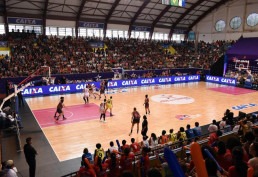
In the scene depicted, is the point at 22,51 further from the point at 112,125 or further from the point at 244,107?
the point at 244,107

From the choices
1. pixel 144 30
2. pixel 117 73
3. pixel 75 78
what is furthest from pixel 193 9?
pixel 75 78

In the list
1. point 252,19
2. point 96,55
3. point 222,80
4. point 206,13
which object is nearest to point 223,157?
point 222,80

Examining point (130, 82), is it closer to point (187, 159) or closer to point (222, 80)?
point (222, 80)

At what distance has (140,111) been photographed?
52.9 feet

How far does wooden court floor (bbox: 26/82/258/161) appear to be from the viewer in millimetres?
11117

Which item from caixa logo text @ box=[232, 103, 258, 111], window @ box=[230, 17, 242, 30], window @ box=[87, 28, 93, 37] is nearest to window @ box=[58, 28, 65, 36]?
window @ box=[87, 28, 93, 37]

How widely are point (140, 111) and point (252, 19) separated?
2867cm

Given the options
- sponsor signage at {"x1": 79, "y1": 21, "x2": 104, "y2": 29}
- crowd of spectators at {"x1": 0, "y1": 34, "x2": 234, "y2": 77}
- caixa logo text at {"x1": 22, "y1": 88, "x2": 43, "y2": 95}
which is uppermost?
sponsor signage at {"x1": 79, "y1": 21, "x2": 104, "y2": 29}

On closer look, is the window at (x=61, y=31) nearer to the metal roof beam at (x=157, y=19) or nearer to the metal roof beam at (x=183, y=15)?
the metal roof beam at (x=157, y=19)

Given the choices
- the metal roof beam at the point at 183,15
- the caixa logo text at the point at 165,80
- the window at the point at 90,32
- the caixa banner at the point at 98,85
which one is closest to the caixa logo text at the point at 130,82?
the caixa banner at the point at 98,85

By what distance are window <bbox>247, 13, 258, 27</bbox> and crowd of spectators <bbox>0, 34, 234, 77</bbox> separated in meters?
4.26

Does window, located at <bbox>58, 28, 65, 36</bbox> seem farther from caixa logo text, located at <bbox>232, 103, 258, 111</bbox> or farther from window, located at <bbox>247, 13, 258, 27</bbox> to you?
window, located at <bbox>247, 13, 258, 27</bbox>

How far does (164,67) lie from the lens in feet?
112

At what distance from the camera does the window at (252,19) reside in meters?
34.2
